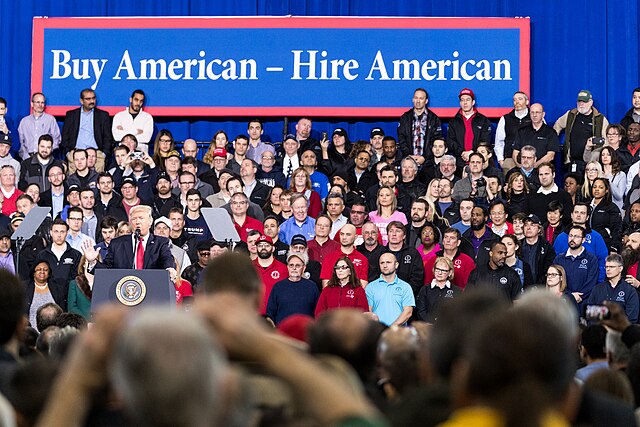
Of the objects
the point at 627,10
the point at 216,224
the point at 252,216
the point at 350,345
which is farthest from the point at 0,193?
the point at 350,345

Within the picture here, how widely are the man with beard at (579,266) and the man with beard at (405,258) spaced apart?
147 cm

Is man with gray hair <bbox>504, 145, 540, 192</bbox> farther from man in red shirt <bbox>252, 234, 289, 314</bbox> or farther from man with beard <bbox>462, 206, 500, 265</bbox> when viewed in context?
man in red shirt <bbox>252, 234, 289, 314</bbox>

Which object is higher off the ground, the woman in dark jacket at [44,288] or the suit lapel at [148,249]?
the suit lapel at [148,249]

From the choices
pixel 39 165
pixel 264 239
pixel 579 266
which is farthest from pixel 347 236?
pixel 39 165

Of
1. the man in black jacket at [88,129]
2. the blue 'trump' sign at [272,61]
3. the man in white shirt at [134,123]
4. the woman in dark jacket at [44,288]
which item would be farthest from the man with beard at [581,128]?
the woman in dark jacket at [44,288]

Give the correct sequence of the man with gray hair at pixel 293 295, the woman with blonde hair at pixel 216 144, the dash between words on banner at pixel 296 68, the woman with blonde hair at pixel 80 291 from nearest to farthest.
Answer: the man with gray hair at pixel 293 295, the woman with blonde hair at pixel 80 291, the woman with blonde hair at pixel 216 144, the dash between words on banner at pixel 296 68

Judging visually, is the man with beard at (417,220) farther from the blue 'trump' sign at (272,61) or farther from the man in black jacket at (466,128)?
the blue 'trump' sign at (272,61)

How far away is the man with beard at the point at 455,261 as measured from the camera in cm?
1216

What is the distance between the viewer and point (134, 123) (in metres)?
17.3

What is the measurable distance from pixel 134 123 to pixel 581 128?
637cm

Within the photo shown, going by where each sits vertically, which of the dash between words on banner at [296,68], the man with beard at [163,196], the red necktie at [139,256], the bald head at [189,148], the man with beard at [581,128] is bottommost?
the red necktie at [139,256]

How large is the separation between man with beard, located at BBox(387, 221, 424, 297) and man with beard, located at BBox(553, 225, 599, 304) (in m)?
1.47

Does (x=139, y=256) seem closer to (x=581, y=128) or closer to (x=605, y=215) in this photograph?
(x=605, y=215)

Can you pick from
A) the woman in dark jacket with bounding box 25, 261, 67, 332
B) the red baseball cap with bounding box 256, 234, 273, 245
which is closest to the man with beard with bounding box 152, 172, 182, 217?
the red baseball cap with bounding box 256, 234, 273, 245
